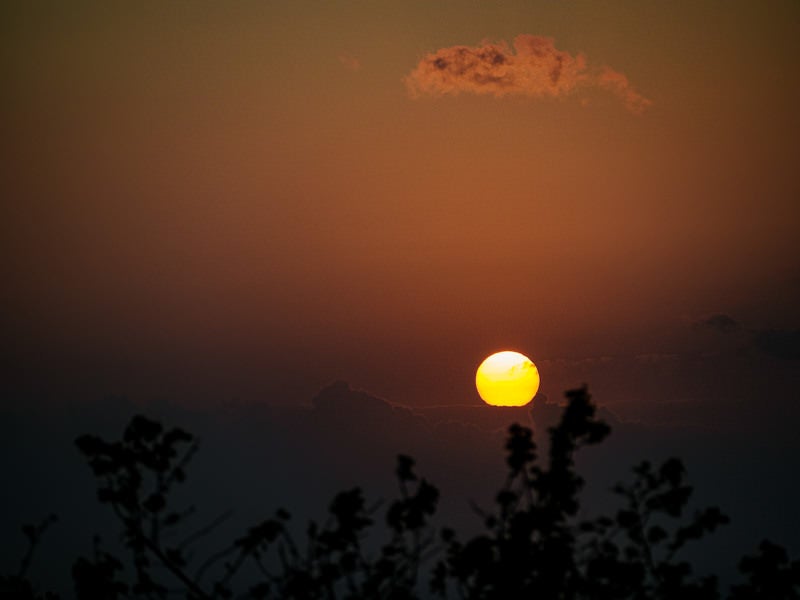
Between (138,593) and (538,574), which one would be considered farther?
(138,593)

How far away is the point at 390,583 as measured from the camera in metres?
12.9

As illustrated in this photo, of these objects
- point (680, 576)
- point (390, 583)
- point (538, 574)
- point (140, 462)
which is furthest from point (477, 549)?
point (140, 462)

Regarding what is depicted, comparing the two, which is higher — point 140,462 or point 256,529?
point 140,462

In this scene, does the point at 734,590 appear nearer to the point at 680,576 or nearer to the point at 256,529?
the point at 680,576

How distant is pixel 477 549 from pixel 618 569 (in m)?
2.04

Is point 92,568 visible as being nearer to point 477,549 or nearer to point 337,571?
point 337,571

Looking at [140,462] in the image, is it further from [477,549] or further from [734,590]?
[734,590]

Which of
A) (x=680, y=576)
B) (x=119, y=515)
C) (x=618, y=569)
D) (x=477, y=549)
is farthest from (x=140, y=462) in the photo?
(x=680, y=576)

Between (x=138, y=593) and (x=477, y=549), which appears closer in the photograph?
(x=477, y=549)

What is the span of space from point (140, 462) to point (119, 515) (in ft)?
2.30

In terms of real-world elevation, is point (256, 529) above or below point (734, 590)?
above

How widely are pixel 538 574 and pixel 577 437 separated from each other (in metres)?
1.75

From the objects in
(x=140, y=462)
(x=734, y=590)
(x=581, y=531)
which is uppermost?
(x=140, y=462)

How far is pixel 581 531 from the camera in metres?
12.5
